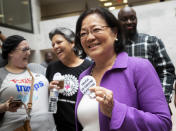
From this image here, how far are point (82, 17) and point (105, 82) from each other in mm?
554

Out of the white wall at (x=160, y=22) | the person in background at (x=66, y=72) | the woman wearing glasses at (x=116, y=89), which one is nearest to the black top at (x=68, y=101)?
the person in background at (x=66, y=72)

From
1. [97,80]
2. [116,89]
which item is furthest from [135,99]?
[97,80]

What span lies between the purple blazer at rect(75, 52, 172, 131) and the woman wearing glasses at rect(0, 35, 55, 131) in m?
1.24

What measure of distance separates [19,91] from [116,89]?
1.51 meters

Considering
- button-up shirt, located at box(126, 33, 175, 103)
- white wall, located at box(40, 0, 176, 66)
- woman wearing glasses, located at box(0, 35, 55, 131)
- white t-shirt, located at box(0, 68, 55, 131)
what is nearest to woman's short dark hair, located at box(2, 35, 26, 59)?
woman wearing glasses, located at box(0, 35, 55, 131)

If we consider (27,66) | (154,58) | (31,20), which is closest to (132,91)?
(154,58)

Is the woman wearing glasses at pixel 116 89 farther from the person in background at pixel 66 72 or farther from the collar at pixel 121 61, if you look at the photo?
the person in background at pixel 66 72

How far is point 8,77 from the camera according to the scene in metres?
2.58

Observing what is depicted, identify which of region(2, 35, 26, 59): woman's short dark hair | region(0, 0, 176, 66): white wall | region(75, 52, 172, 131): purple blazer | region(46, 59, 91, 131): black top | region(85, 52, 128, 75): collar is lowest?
region(46, 59, 91, 131): black top

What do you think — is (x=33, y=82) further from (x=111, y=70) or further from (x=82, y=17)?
(x=111, y=70)

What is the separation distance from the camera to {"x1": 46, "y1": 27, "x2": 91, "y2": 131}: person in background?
2.54 metres

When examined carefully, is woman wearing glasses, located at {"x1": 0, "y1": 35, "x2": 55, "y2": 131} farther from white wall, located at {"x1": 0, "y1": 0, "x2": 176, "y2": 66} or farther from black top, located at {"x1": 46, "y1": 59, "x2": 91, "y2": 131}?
white wall, located at {"x1": 0, "y1": 0, "x2": 176, "y2": 66}

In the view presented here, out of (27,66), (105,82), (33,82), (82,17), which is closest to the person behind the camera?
(105,82)

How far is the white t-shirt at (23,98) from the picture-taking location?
2438 mm
